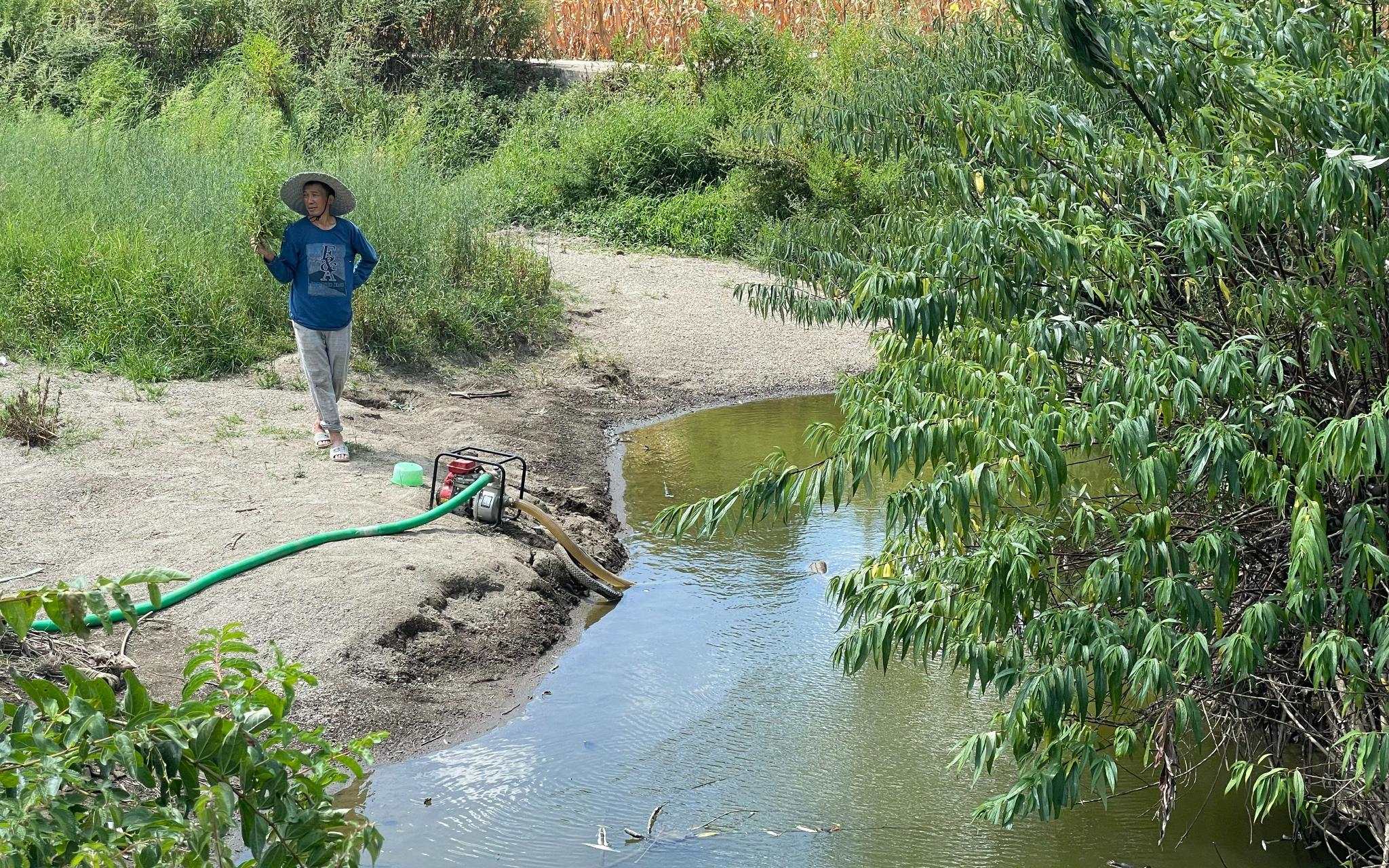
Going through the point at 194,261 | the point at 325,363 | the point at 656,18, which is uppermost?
the point at 656,18

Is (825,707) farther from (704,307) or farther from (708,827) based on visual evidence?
(704,307)

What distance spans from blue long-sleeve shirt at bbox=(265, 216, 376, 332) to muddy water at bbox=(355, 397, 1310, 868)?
2771 millimetres

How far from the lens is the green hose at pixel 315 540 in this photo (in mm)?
6355

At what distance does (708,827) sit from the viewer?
5.21 metres

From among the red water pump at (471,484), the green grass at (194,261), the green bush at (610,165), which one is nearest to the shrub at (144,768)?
the red water pump at (471,484)

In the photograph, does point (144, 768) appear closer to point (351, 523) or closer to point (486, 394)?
point (351, 523)

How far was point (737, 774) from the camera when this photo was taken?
566cm

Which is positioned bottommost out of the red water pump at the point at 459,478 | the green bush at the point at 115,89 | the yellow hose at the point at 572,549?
the yellow hose at the point at 572,549

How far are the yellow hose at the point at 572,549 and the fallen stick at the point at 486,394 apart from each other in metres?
3.46

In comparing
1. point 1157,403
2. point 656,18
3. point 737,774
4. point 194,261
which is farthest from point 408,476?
point 656,18

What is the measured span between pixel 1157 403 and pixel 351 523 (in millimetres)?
5141

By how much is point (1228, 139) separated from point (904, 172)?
345 centimetres

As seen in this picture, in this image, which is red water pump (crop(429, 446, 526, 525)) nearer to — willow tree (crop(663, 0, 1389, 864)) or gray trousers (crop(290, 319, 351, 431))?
gray trousers (crop(290, 319, 351, 431))

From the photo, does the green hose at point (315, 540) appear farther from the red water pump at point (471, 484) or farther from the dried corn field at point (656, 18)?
the dried corn field at point (656, 18)
